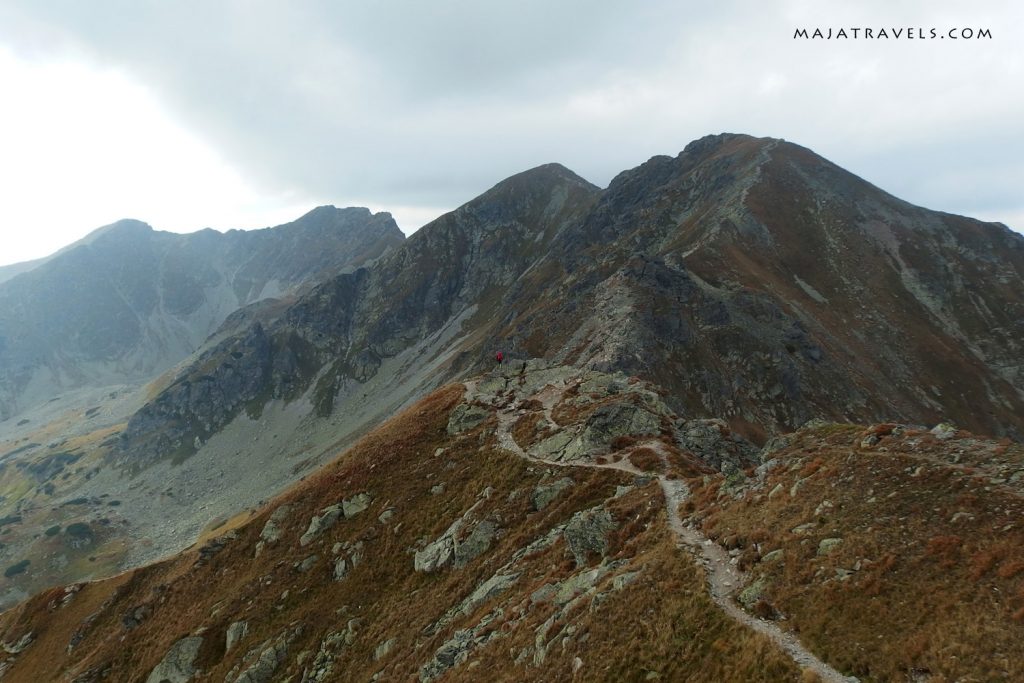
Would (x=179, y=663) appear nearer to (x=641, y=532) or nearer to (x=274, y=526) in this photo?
(x=274, y=526)

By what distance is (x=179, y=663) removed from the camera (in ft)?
121

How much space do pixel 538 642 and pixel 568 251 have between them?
176170 millimetres

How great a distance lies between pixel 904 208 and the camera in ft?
524

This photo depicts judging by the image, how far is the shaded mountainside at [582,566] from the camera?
16.2 metres

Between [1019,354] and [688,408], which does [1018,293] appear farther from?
[688,408]

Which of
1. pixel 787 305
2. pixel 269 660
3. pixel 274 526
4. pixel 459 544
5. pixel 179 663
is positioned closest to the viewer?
pixel 269 660

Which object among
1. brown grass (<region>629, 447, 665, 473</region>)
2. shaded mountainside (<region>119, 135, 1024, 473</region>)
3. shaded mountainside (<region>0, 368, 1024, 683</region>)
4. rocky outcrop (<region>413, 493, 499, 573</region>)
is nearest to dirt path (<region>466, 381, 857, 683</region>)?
shaded mountainside (<region>0, 368, 1024, 683</region>)

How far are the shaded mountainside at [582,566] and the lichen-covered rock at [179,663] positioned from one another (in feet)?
0.45

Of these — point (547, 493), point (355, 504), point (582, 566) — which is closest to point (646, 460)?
point (547, 493)

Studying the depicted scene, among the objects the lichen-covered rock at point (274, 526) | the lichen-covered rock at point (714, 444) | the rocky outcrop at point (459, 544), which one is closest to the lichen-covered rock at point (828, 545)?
the rocky outcrop at point (459, 544)

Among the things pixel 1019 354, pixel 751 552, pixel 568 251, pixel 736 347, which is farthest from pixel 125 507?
pixel 1019 354

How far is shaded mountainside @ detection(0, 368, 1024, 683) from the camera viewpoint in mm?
16203

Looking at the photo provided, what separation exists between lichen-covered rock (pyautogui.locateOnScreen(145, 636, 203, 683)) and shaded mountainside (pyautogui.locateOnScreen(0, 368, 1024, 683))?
0.45 feet

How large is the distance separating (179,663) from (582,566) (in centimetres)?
3185
